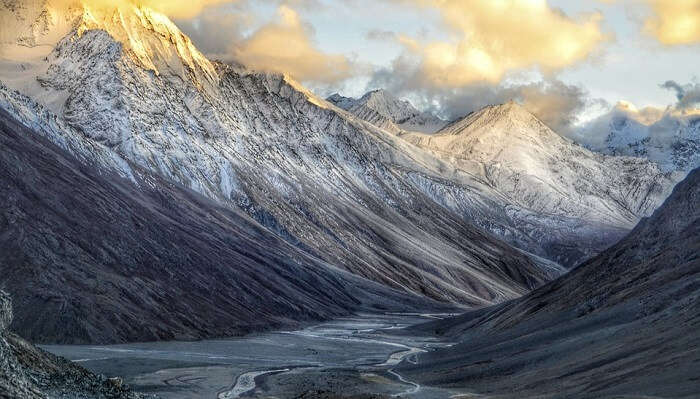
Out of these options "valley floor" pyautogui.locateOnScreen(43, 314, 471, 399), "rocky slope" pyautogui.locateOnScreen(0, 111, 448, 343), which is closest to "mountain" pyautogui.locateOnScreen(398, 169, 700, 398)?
"valley floor" pyautogui.locateOnScreen(43, 314, 471, 399)

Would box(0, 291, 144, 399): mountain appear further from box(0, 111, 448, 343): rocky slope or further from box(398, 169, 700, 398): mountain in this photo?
box(0, 111, 448, 343): rocky slope

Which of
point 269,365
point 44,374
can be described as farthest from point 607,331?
point 44,374

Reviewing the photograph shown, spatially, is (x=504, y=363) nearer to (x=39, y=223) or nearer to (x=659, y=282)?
(x=659, y=282)

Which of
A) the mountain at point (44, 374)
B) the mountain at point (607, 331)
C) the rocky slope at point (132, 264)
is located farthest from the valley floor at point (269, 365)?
the mountain at point (44, 374)

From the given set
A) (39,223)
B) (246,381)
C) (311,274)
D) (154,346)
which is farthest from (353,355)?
(311,274)

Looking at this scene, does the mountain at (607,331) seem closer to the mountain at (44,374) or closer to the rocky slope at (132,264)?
the mountain at (44,374)

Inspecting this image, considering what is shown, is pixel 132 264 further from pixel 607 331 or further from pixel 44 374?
pixel 44 374
